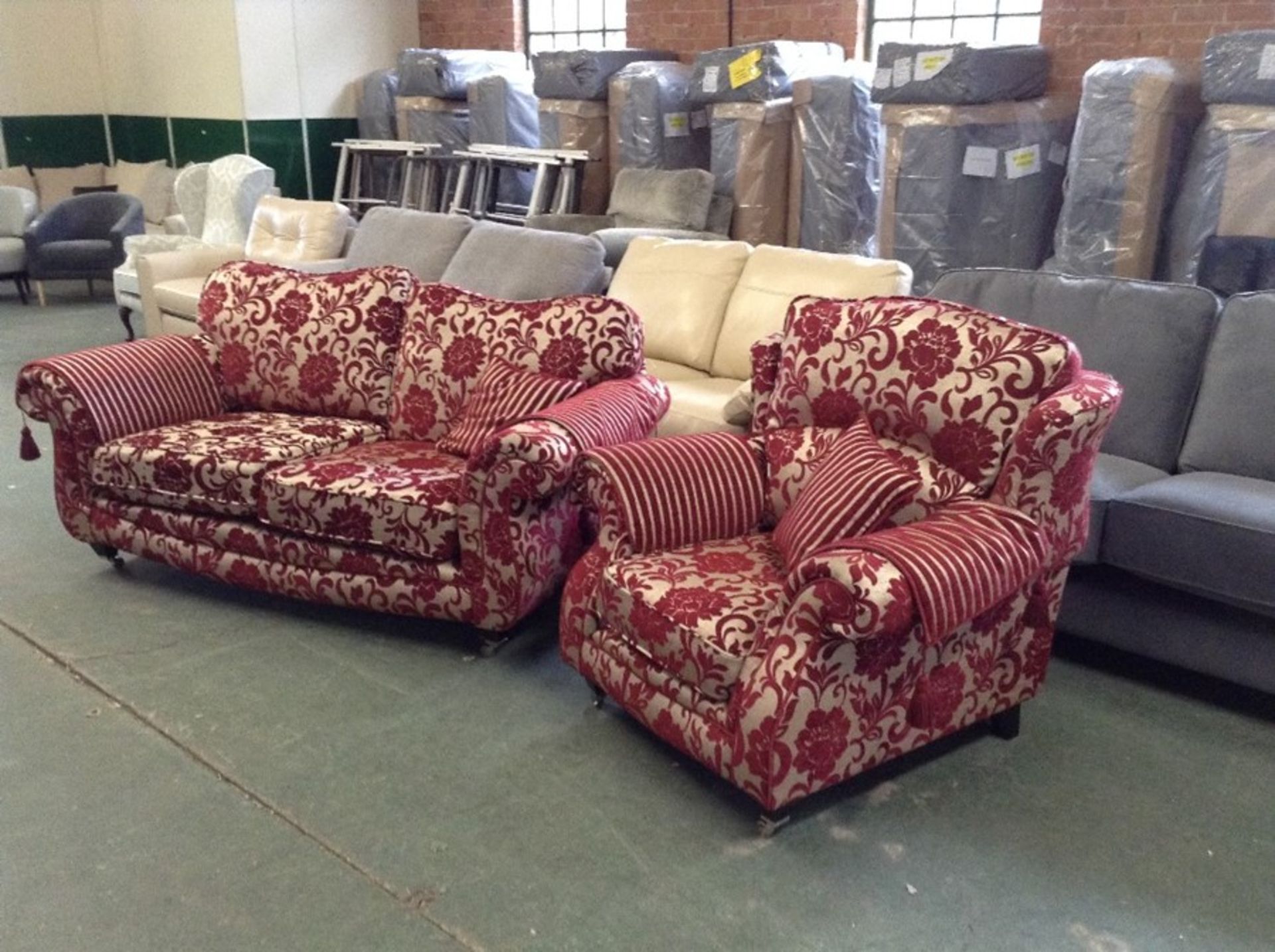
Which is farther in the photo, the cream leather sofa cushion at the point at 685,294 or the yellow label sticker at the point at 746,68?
the yellow label sticker at the point at 746,68

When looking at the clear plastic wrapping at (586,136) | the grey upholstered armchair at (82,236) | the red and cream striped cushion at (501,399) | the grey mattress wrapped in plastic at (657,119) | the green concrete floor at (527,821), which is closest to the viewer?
the green concrete floor at (527,821)

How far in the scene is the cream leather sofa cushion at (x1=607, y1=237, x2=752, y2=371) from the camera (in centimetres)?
372

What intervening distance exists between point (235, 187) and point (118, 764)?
4.84 meters

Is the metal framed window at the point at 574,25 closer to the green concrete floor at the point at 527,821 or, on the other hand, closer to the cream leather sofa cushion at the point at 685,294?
the cream leather sofa cushion at the point at 685,294

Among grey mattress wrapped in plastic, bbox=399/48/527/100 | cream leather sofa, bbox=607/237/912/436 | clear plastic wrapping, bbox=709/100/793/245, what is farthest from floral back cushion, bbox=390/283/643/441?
grey mattress wrapped in plastic, bbox=399/48/527/100

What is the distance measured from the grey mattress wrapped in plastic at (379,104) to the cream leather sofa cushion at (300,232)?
2344 mm

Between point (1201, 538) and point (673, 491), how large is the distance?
107cm

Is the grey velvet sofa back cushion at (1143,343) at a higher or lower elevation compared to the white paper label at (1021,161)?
lower

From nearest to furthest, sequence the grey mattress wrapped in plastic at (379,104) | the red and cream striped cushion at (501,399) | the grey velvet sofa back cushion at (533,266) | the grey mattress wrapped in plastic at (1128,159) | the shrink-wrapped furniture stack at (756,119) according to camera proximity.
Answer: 1. the red and cream striped cushion at (501,399)
2. the grey velvet sofa back cushion at (533,266)
3. the grey mattress wrapped in plastic at (1128,159)
4. the shrink-wrapped furniture stack at (756,119)
5. the grey mattress wrapped in plastic at (379,104)

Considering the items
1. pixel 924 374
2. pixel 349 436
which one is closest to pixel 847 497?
pixel 924 374

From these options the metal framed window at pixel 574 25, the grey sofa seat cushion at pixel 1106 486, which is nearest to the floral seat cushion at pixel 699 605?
the grey sofa seat cushion at pixel 1106 486

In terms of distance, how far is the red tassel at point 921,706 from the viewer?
86.6 inches

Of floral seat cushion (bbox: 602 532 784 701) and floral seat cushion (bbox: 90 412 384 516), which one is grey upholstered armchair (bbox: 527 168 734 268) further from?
floral seat cushion (bbox: 602 532 784 701)

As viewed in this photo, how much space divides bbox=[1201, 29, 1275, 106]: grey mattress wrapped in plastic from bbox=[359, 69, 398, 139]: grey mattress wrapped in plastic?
523cm
